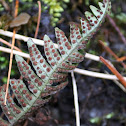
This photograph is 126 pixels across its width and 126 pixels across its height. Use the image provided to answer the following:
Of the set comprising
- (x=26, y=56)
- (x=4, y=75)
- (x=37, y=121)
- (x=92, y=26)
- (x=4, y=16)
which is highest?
(x=4, y=16)

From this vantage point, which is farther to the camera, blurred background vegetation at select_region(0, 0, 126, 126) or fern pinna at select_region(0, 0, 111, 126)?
blurred background vegetation at select_region(0, 0, 126, 126)

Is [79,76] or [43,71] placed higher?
[43,71]

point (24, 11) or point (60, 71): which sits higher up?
point (24, 11)

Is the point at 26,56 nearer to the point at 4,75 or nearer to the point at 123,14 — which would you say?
the point at 4,75

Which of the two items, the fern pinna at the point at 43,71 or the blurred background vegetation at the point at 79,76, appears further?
the blurred background vegetation at the point at 79,76

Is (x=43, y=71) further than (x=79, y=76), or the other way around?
(x=79, y=76)

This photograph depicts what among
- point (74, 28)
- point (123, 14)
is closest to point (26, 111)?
point (74, 28)

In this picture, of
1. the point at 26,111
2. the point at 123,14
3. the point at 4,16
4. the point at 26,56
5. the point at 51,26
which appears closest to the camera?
the point at 26,111

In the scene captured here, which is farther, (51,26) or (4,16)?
(51,26)
